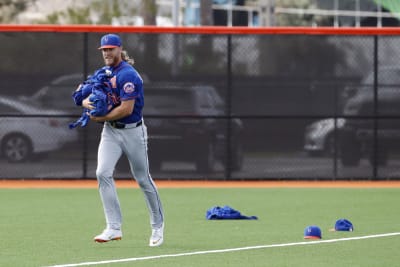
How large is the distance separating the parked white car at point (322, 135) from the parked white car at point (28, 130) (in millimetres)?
4227

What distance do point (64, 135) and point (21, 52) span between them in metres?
1.68

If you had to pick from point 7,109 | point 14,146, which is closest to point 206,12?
point 7,109

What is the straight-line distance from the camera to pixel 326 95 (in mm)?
21453

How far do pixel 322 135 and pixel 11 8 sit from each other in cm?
2757

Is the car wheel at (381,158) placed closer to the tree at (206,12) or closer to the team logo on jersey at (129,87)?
the tree at (206,12)

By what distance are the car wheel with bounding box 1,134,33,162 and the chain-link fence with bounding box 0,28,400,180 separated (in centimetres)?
Answer: 2

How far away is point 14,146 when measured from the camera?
2116 centimetres
